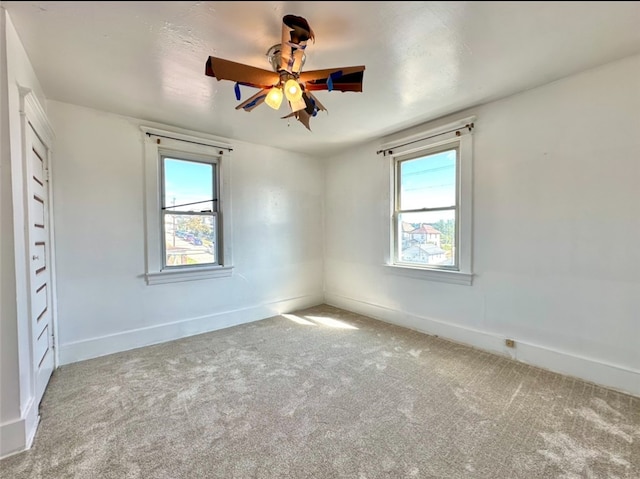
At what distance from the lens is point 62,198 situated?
264 cm

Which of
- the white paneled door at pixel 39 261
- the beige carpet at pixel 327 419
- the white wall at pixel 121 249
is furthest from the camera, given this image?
the white wall at pixel 121 249

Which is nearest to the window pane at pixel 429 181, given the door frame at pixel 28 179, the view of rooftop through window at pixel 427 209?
the view of rooftop through window at pixel 427 209

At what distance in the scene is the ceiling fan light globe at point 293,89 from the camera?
5.88ft

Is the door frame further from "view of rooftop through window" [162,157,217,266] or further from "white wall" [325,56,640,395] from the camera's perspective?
"white wall" [325,56,640,395]

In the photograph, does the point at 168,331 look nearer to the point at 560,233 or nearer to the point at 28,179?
the point at 28,179

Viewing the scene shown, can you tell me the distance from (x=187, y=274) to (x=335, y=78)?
2685mm

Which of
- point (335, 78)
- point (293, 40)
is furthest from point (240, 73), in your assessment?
point (335, 78)

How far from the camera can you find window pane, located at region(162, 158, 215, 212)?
3299mm

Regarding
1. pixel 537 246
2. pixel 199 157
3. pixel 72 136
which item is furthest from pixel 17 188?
pixel 537 246

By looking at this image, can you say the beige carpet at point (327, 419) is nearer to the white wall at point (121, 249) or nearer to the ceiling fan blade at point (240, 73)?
the white wall at point (121, 249)

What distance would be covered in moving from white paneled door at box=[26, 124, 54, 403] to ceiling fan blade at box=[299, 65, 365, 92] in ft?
6.16

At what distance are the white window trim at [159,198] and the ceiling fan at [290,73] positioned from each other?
169 centimetres

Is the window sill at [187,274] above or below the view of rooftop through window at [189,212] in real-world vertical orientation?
below

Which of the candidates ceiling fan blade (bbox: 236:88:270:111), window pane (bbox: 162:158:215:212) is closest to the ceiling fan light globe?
ceiling fan blade (bbox: 236:88:270:111)
